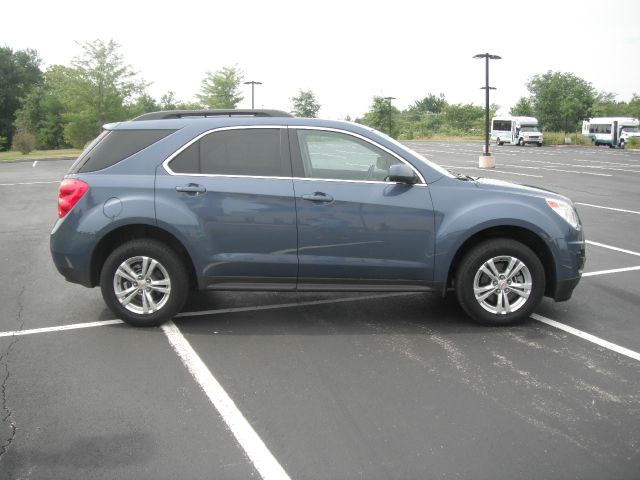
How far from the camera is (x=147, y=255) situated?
17.4 ft

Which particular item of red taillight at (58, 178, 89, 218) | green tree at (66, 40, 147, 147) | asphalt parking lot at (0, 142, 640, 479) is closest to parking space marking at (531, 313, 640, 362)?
asphalt parking lot at (0, 142, 640, 479)

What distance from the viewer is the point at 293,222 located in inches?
204

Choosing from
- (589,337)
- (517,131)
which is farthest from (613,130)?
(589,337)

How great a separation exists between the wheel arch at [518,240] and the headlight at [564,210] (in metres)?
0.29

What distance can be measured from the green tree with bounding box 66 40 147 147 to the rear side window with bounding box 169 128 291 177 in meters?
41.0

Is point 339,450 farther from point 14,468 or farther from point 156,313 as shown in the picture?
point 156,313

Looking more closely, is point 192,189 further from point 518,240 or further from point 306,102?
point 306,102

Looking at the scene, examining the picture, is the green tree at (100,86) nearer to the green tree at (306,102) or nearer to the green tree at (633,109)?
the green tree at (306,102)

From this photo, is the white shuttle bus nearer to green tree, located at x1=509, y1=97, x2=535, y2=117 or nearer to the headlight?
green tree, located at x1=509, y1=97, x2=535, y2=117

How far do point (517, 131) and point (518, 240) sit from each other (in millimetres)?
57223

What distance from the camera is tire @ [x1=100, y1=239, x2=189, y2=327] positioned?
530cm

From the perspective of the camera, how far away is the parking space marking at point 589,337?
4.71 metres

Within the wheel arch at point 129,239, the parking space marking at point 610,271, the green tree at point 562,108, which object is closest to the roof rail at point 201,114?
the wheel arch at point 129,239

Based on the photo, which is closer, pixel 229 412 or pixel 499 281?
pixel 229 412
